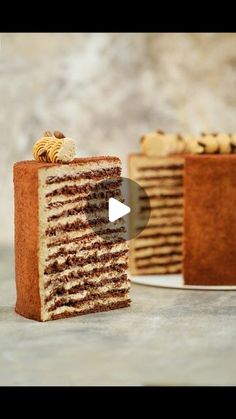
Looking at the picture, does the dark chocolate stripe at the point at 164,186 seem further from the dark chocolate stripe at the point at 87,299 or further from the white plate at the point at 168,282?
the dark chocolate stripe at the point at 87,299

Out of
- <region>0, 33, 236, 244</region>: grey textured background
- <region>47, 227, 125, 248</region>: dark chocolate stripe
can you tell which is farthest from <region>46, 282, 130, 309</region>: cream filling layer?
<region>0, 33, 236, 244</region>: grey textured background

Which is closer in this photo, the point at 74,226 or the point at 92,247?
the point at 74,226

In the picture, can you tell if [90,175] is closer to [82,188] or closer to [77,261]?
[82,188]

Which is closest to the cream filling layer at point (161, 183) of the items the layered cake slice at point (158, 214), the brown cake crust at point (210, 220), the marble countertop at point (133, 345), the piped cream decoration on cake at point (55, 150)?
the layered cake slice at point (158, 214)

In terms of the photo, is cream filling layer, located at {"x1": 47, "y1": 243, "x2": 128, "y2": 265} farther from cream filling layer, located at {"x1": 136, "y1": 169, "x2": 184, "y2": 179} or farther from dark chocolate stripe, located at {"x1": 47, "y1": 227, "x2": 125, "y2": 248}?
cream filling layer, located at {"x1": 136, "y1": 169, "x2": 184, "y2": 179}

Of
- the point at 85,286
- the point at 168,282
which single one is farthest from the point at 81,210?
the point at 168,282
